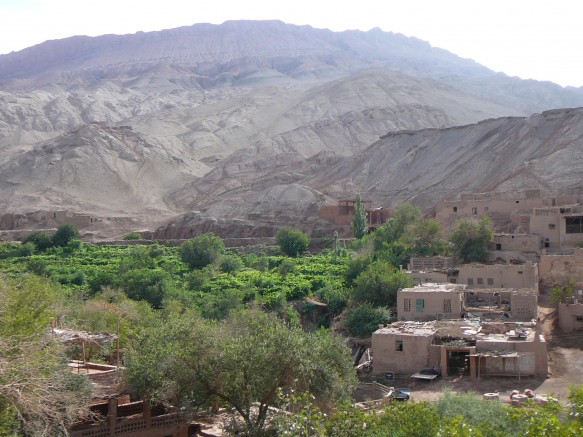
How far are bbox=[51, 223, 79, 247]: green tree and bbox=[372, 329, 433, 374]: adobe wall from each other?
35449 mm

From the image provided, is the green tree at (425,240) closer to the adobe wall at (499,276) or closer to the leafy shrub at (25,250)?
the adobe wall at (499,276)

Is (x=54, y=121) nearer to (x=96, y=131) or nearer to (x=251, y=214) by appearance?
→ (x=96, y=131)

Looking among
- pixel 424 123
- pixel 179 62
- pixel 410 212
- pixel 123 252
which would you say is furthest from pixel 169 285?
pixel 179 62

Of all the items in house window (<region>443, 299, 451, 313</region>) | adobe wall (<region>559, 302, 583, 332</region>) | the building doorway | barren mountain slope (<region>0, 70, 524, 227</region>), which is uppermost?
barren mountain slope (<region>0, 70, 524, 227</region>)

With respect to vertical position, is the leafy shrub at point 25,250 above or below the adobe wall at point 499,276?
below

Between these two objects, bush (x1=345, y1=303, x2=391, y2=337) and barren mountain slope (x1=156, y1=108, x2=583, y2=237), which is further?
barren mountain slope (x1=156, y1=108, x2=583, y2=237)

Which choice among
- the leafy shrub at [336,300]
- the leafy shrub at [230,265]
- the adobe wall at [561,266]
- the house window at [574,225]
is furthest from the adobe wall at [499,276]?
the leafy shrub at [230,265]

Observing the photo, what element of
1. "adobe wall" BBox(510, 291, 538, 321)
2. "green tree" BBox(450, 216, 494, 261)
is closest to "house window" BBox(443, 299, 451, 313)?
"adobe wall" BBox(510, 291, 538, 321)

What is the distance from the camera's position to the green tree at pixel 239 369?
1455cm

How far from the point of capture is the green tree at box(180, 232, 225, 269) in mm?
45031

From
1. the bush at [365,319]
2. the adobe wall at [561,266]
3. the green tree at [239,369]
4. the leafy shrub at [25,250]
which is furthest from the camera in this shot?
the leafy shrub at [25,250]

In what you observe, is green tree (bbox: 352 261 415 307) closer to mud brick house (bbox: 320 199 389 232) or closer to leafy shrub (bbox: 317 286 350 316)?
leafy shrub (bbox: 317 286 350 316)

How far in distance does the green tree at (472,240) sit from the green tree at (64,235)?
101 ft

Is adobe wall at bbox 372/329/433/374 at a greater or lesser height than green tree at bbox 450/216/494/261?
lesser
